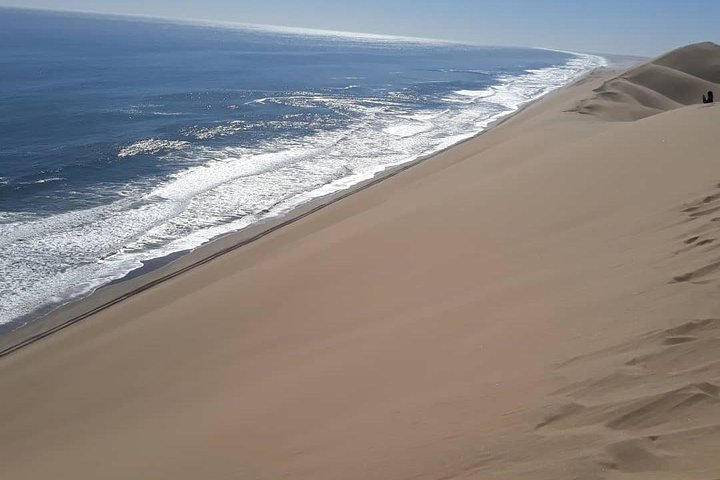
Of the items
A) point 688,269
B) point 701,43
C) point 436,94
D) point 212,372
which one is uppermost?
point 701,43

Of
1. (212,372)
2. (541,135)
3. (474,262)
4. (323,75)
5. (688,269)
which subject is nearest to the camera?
(688,269)

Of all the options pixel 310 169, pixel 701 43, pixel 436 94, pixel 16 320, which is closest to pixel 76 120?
pixel 310 169

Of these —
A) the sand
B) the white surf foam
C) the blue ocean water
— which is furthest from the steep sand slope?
the sand

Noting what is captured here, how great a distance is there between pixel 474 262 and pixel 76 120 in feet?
77.9

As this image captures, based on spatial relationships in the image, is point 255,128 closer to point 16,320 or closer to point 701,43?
point 16,320

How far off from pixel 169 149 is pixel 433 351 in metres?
17.9

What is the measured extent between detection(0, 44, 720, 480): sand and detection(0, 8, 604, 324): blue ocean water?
2748 mm

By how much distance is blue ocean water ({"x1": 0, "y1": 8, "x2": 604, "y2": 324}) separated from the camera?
11.7m

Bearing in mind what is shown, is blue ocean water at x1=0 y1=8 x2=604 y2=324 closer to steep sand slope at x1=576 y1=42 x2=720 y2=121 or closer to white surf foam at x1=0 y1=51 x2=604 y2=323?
Answer: white surf foam at x1=0 y1=51 x2=604 y2=323

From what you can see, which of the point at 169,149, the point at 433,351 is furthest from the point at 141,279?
the point at 169,149

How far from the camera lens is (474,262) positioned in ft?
22.6

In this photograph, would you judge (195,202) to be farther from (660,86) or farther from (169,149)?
(660,86)

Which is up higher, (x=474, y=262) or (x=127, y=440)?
(x=474, y=262)

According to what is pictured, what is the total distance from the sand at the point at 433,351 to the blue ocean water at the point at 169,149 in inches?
108
